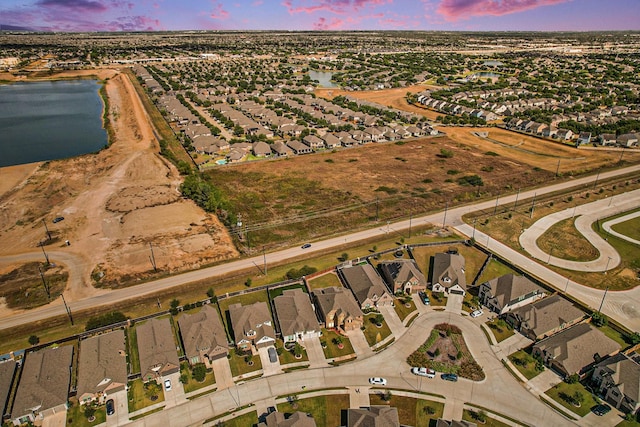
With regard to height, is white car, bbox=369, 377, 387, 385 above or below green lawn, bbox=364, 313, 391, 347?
below

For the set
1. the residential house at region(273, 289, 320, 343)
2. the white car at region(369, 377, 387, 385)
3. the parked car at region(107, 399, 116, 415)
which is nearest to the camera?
the parked car at region(107, 399, 116, 415)

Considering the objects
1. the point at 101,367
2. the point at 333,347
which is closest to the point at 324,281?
the point at 333,347

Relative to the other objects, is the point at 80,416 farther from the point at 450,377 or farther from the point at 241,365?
the point at 450,377

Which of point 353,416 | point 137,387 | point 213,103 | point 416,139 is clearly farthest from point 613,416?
point 213,103

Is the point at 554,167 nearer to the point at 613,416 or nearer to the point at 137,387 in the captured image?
the point at 613,416

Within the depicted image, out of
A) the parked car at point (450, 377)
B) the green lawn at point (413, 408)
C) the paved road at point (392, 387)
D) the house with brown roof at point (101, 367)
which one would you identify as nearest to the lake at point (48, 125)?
the house with brown roof at point (101, 367)

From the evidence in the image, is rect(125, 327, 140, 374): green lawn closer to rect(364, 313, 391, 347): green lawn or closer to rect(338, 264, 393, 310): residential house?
rect(364, 313, 391, 347): green lawn

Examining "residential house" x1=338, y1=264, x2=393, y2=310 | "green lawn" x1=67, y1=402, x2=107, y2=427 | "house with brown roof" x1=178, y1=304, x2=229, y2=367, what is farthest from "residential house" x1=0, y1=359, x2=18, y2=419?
"residential house" x1=338, y1=264, x2=393, y2=310

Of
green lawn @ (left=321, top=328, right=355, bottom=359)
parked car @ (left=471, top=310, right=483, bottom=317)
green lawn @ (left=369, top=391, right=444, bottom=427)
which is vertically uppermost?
parked car @ (left=471, top=310, right=483, bottom=317)
